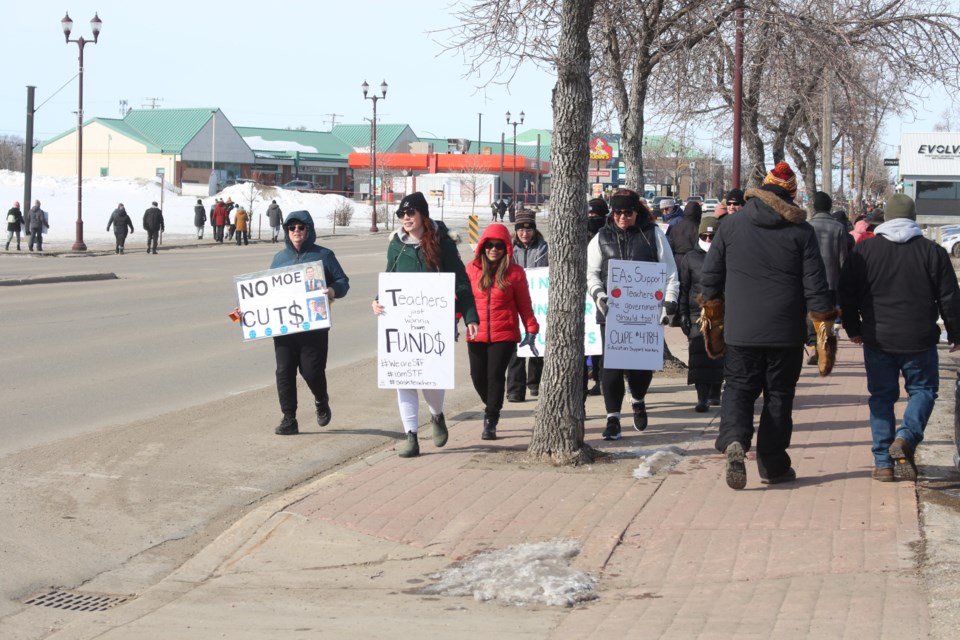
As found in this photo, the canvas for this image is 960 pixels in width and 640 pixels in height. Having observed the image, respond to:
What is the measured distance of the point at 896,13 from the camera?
601 inches

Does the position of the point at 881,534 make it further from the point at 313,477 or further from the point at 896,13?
the point at 896,13

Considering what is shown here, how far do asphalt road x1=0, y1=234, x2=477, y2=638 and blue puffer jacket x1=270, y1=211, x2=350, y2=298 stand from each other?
1267 millimetres

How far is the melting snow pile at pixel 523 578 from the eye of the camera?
5.46m

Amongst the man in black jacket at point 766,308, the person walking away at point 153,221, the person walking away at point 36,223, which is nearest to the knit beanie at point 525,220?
the man in black jacket at point 766,308

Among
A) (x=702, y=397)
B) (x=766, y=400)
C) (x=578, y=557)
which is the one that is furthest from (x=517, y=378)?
(x=578, y=557)

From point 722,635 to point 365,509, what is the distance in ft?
9.33

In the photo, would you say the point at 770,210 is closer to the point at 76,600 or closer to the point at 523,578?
the point at 523,578

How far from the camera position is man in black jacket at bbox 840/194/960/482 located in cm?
732

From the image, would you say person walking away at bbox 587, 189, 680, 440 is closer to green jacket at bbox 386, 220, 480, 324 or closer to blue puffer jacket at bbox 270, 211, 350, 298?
green jacket at bbox 386, 220, 480, 324

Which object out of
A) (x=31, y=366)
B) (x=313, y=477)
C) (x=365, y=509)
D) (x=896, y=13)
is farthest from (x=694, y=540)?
(x=896, y=13)

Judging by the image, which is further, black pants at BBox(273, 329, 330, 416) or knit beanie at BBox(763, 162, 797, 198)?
black pants at BBox(273, 329, 330, 416)

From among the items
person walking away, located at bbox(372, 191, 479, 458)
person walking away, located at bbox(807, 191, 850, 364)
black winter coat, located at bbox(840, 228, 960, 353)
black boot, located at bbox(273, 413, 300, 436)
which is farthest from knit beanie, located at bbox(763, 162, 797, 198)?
person walking away, located at bbox(807, 191, 850, 364)

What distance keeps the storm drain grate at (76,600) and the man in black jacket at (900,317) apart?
4.59m

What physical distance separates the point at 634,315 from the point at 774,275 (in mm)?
2557
